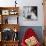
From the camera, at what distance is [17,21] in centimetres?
450

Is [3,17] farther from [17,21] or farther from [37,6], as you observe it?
[37,6]

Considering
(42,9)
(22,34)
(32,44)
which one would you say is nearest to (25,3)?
(42,9)

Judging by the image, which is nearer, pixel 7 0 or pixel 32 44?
pixel 32 44

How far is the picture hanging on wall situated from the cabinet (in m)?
0.24

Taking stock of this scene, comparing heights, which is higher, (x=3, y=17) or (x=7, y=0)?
(x=7, y=0)

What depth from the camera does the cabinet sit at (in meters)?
4.41

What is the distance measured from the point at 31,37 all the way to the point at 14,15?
31.9 inches

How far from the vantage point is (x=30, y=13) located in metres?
4.53

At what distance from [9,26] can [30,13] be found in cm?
72

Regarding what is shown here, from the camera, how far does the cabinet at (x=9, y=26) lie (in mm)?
4414

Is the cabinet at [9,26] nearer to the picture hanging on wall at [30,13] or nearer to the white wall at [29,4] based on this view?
the white wall at [29,4]

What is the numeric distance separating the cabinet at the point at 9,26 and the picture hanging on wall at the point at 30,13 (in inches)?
9.5

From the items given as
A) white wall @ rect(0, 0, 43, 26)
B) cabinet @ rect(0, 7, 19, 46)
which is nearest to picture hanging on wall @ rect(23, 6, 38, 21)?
white wall @ rect(0, 0, 43, 26)

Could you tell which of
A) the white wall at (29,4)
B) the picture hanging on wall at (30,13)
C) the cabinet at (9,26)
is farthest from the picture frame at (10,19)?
the picture hanging on wall at (30,13)
